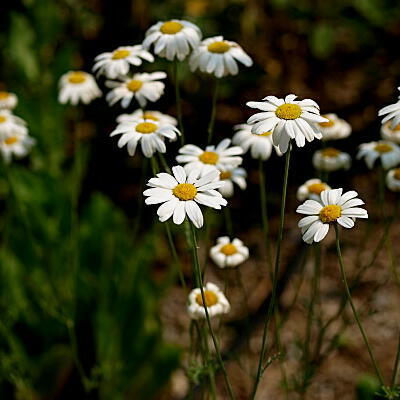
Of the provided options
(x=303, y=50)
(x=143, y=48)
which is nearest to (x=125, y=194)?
(x=303, y=50)

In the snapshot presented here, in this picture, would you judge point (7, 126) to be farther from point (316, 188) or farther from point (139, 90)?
point (316, 188)

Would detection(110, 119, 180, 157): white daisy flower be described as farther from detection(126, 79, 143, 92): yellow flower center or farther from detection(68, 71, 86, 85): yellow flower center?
detection(68, 71, 86, 85): yellow flower center

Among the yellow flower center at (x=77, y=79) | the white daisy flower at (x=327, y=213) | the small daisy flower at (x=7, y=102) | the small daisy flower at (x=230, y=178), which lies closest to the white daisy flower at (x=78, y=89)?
the yellow flower center at (x=77, y=79)

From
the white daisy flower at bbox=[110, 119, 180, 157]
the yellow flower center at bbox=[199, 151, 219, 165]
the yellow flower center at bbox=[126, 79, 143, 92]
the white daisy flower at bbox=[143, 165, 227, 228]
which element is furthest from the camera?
the yellow flower center at bbox=[126, 79, 143, 92]

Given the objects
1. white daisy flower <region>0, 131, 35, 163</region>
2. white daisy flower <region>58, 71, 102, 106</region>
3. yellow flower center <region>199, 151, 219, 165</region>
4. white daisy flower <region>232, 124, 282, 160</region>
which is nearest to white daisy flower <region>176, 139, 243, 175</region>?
yellow flower center <region>199, 151, 219, 165</region>

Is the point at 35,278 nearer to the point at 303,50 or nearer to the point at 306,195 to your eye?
the point at 306,195

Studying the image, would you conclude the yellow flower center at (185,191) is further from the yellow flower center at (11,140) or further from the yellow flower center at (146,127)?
the yellow flower center at (11,140)

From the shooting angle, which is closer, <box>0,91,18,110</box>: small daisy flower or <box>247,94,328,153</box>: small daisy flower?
<box>247,94,328,153</box>: small daisy flower

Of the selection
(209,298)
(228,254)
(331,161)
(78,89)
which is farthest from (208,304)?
(78,89)
